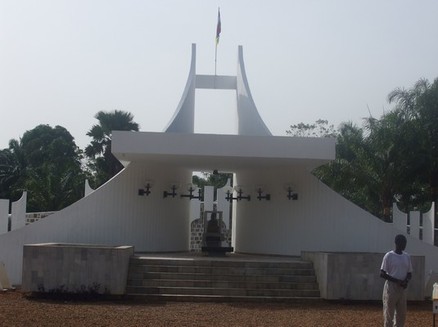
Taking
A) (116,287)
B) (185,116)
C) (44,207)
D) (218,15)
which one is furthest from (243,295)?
(44,207)

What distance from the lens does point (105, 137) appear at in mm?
37156

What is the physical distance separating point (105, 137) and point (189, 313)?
88.0 feet

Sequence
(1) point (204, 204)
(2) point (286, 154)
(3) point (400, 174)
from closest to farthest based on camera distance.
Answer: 1. (2) point (286, 154)
2. (1) point (204, 204)
3. (3) point (400, 174)

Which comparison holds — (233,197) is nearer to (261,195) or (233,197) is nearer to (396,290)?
(261,195)

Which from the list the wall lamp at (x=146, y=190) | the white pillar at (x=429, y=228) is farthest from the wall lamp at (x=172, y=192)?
the white pillar at (x=429, y=228)

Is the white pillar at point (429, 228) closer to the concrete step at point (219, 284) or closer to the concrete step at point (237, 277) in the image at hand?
the concrete step at point (237, 277)

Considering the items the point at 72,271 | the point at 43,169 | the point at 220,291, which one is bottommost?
the point at 220,291

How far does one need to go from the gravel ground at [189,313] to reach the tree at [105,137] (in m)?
22.8

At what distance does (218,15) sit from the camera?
2342 cm

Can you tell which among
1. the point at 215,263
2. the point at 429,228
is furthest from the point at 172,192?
the point at 429,228

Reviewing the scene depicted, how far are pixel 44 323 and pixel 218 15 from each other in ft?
52.0

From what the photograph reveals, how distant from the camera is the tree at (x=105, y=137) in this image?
36.1 m

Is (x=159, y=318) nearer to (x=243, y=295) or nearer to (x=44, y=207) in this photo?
(x=243, y=295)

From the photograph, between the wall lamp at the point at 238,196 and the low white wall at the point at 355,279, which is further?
the wall lamp at the point at 238,196
